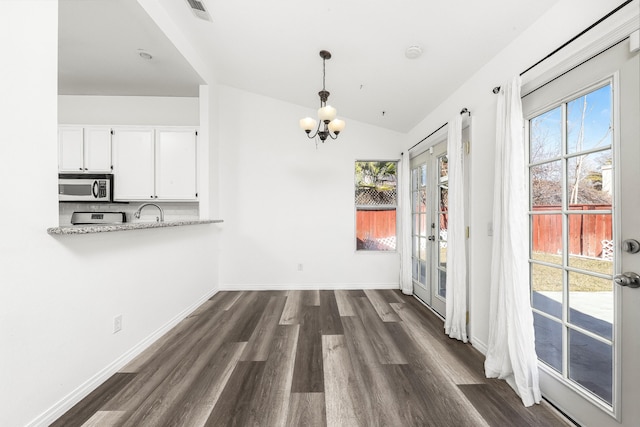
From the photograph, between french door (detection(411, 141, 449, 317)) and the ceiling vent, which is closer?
the ceiling vent

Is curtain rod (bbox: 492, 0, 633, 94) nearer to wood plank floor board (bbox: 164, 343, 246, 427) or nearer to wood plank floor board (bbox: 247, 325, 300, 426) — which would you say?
wood plank floor board (bbox: 247, 325, 300, 426)

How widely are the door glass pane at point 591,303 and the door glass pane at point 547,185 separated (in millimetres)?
453

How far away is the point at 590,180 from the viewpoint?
135 centimetres

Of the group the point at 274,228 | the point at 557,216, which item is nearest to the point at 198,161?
the point at 274,228

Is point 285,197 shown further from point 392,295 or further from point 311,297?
point 392,295

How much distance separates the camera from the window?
412 cm

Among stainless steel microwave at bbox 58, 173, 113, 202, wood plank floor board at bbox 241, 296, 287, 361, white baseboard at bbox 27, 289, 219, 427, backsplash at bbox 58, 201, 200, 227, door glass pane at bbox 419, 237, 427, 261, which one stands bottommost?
wood plank floor board at bbox 241, 296, 287, 361

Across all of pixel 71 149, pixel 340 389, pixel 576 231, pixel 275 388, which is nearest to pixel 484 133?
pixel 576 231

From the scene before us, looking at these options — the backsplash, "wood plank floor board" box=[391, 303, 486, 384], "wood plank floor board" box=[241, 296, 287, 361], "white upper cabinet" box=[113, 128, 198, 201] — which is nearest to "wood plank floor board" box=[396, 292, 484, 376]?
"wood plank floor board" box=[391, 303, 486, 384]

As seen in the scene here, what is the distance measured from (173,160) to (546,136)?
4.02 m

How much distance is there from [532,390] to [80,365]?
291 centimetres

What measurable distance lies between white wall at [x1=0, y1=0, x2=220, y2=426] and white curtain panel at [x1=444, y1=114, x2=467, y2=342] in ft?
9.61

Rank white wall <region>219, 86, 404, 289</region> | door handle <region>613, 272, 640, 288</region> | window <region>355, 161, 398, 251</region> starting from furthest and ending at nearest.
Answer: window <region>355, 161, 398, 251</region> < white wall <region>219, 86, 404, 289</region> < door handle <region>613, 272, 640, 288</region>

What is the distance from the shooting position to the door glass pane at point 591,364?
1285 mm
